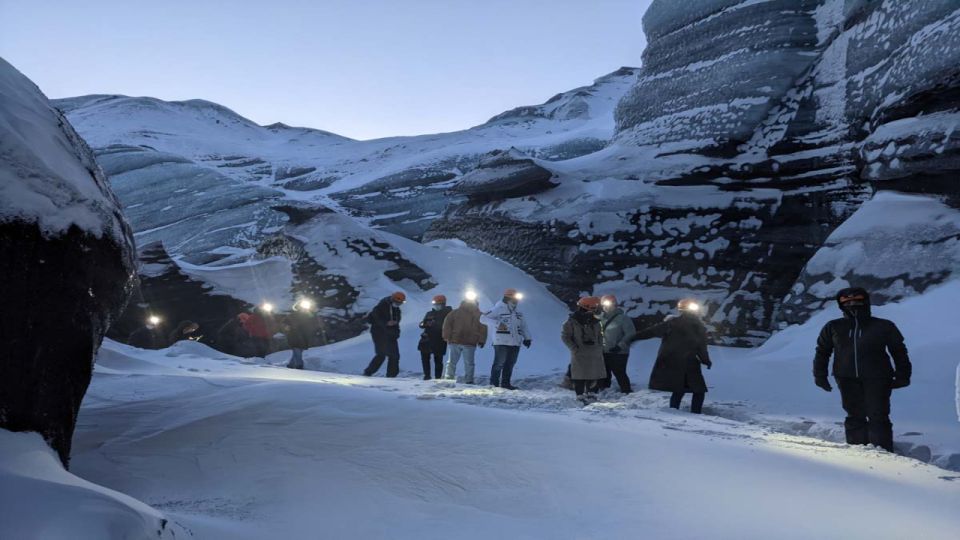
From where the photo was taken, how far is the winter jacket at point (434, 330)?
35.5 ft

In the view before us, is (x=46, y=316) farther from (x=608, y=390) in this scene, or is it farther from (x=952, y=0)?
(x=952, y=0)

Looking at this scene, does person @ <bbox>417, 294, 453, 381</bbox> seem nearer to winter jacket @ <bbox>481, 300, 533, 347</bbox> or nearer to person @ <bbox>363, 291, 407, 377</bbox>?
person @ <bbox>363, 291, 407, 377</bbox>

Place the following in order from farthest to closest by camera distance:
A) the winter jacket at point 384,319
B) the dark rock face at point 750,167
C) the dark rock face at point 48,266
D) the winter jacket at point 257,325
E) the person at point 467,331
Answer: the winter jacket at point 257,325 → the dark rock face at point 750,167 → the winter jacket at point 384,319 → the person at point 467,331 → the dark rock face at point 48,266

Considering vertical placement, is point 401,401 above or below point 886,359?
below

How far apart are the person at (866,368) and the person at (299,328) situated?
27.6 ft

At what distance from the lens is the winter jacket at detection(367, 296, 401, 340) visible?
1065cm

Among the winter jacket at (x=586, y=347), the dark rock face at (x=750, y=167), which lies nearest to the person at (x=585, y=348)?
the winter jacket at (x=586, y=347)

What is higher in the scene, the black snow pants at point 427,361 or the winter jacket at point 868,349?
the winter jacket at point 868,349

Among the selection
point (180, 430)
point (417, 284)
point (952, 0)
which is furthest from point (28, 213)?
point (417, 284)

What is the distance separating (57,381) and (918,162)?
12549 mm

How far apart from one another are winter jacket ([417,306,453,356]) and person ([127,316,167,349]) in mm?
8737

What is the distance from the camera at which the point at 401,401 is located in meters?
4.50

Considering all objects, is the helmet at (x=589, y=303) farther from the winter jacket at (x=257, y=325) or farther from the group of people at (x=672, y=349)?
the winter jacket at (x=257, y=325)

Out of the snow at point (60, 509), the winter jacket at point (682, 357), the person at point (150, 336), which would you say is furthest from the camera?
the person at point (150, 336)
